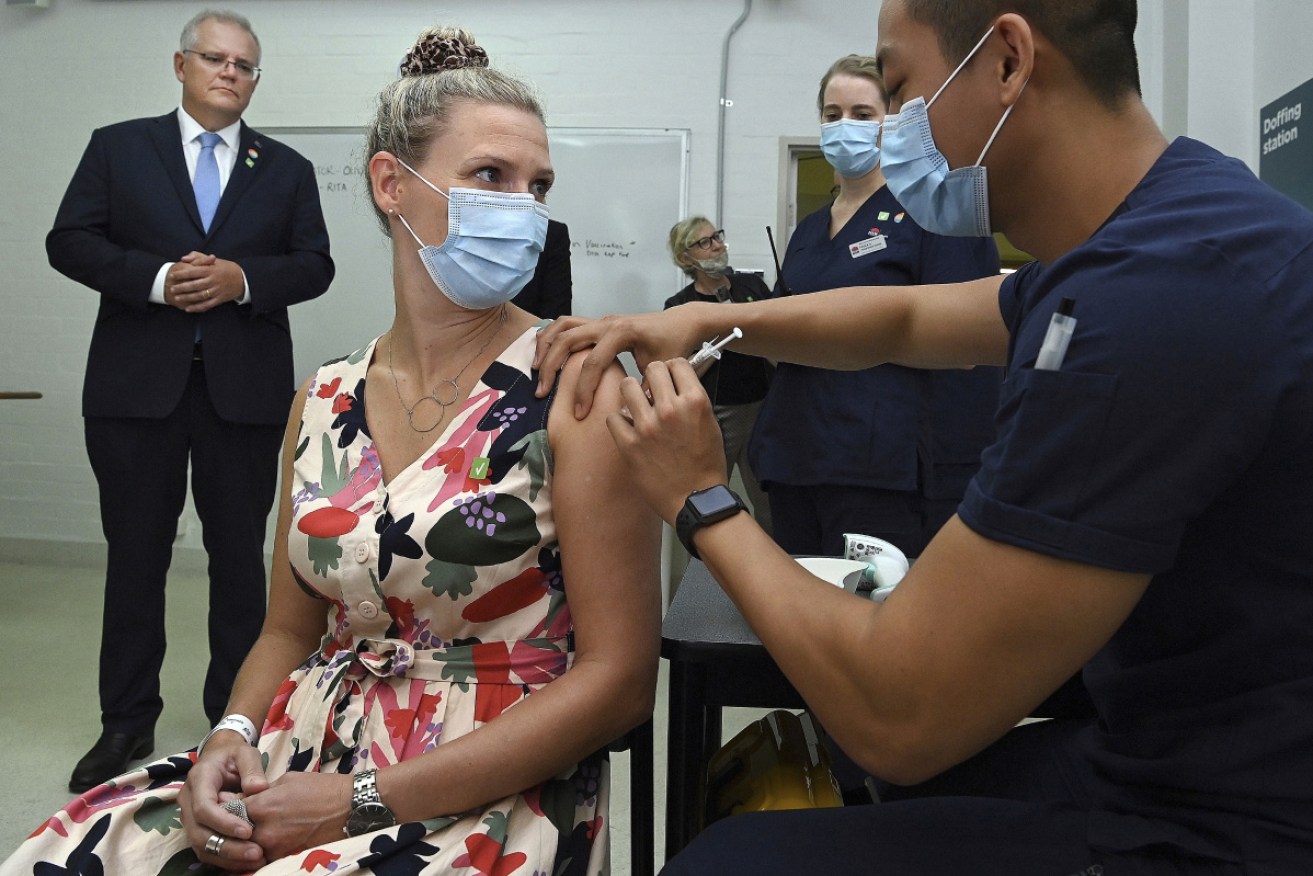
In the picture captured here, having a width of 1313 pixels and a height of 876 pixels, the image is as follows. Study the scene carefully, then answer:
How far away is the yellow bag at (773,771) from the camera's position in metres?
1.22

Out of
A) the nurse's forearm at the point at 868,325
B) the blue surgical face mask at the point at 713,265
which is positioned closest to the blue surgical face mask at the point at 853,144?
the nurse's forearm at the point at 868,325

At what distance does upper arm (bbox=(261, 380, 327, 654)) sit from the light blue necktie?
5.42 ft

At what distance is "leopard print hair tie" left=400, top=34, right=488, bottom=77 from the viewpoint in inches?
55.3

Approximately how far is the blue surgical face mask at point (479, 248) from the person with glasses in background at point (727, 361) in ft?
7.48

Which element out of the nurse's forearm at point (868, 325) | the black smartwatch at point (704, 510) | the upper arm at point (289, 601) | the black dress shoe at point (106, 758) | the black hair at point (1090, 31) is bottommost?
the black dress shoe at point (106, 758)

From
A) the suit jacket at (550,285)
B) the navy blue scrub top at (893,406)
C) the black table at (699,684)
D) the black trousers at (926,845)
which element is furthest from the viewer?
the suit jacket at (550,285)

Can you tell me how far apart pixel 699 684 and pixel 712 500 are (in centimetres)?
28

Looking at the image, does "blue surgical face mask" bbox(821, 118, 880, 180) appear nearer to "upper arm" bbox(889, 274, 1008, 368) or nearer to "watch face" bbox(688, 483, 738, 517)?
"upper arm" bbox(889, 274, 1008, 368)

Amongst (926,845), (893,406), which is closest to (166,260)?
(893,406)

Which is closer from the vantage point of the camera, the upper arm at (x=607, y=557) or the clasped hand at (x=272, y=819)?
the clasped hand at (x=272, y=819)

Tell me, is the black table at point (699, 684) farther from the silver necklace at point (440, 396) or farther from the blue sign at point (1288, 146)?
the blue sign at point (1288, 146)

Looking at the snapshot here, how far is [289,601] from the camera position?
4.46ft

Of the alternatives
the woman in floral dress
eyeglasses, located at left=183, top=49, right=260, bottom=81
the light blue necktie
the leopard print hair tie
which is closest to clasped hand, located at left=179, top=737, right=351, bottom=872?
the woman in floral dress

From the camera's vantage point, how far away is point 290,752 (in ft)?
3.98
